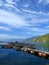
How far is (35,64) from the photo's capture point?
214 ft

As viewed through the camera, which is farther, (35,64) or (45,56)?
(45,56)

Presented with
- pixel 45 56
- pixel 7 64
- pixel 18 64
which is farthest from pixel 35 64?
pixel 45 56

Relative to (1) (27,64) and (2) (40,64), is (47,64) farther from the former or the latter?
(1) (27,64)

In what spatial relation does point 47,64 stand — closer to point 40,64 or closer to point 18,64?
point 40,64

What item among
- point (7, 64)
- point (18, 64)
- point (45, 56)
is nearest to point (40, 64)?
point (18, 64)

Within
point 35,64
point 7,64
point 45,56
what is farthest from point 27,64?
point 45,56

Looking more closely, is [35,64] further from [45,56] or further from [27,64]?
[45,56]

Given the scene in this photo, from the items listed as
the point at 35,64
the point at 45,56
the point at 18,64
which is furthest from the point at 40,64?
the point at 45,56

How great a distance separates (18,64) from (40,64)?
9.73 meters

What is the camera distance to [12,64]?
6438 centimetres

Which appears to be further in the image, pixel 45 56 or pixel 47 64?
pixel 45 56

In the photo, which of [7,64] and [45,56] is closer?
[7,64]

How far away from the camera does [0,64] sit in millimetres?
65125

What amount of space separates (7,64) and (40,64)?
14444 millimetres
